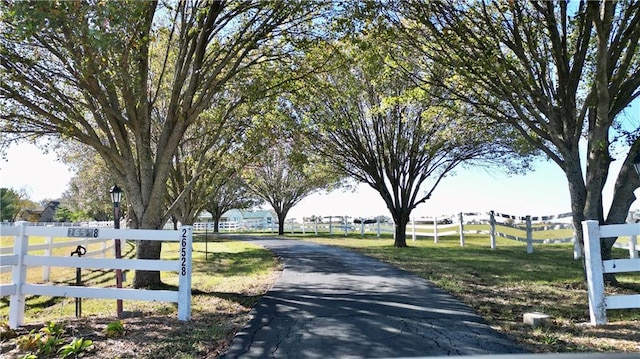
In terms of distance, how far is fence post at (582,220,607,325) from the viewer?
555cm

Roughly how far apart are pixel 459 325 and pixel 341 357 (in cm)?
199

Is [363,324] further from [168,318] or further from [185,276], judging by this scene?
[168,318]

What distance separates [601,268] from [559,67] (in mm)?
4985

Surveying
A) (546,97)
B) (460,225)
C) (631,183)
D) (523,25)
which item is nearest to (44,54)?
(523,25)

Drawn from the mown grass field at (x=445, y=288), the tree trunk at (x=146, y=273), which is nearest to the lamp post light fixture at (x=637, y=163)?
the mown grass field at (x=445, y=288)

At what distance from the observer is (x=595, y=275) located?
5.64m

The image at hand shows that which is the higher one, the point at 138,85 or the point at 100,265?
the point at 138,85

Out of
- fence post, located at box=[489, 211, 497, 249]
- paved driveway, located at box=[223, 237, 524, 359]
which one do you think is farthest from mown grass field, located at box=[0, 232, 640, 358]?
fence post, located at box=[489, 211, 497, 249]

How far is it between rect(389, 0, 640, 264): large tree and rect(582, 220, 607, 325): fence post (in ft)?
8.24

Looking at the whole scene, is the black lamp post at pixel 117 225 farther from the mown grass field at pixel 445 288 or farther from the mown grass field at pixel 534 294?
the mown grass field at pixel 534 294

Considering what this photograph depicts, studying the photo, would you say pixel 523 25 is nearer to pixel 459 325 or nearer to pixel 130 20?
pixel 459 325

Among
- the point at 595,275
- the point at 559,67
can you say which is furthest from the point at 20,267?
the point at 559,67

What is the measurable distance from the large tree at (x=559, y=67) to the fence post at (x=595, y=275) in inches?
98.9

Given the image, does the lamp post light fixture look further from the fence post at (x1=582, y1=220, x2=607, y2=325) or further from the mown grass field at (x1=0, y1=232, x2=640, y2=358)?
the fence post at (x1=582, y1=220, x2=607, y2=325)
